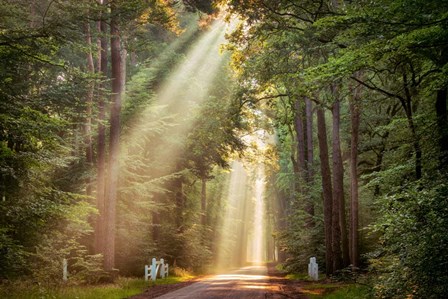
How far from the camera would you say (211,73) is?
28391 mm

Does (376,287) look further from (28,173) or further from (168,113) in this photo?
(168,113)

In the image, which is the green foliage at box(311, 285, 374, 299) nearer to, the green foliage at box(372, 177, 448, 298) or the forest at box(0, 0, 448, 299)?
the forest at box(0, 0, 448, 299)

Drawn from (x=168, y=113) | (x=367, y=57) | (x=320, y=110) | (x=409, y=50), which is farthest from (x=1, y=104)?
(x=168, y=113)

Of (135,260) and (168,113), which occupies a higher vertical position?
(168,113)

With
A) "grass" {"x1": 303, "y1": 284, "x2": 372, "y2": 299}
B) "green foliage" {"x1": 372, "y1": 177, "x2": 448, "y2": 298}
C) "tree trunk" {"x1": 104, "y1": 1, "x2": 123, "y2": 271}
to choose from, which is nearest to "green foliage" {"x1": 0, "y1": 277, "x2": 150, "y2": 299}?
"tree trunk" {"x1": 104, "y1": 1, "x2": 123, "y2": 271}

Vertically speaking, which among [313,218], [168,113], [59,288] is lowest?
[59,288]

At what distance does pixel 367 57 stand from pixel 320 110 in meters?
11.2

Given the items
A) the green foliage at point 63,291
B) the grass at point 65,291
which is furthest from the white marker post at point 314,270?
the green foliage at point 63,291

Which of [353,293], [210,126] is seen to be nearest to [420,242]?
[353,293]

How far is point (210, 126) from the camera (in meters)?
18.8

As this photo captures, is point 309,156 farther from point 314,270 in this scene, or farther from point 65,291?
point 65,291

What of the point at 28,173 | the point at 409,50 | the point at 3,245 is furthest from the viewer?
the point at 28,173

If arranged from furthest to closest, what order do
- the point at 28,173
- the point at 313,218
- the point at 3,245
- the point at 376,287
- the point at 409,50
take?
the point at 313,218
the point at 28,173
the point at 3,245
the point at 376,287
the point at 409,50

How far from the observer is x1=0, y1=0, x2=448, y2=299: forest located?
920 centimetres
